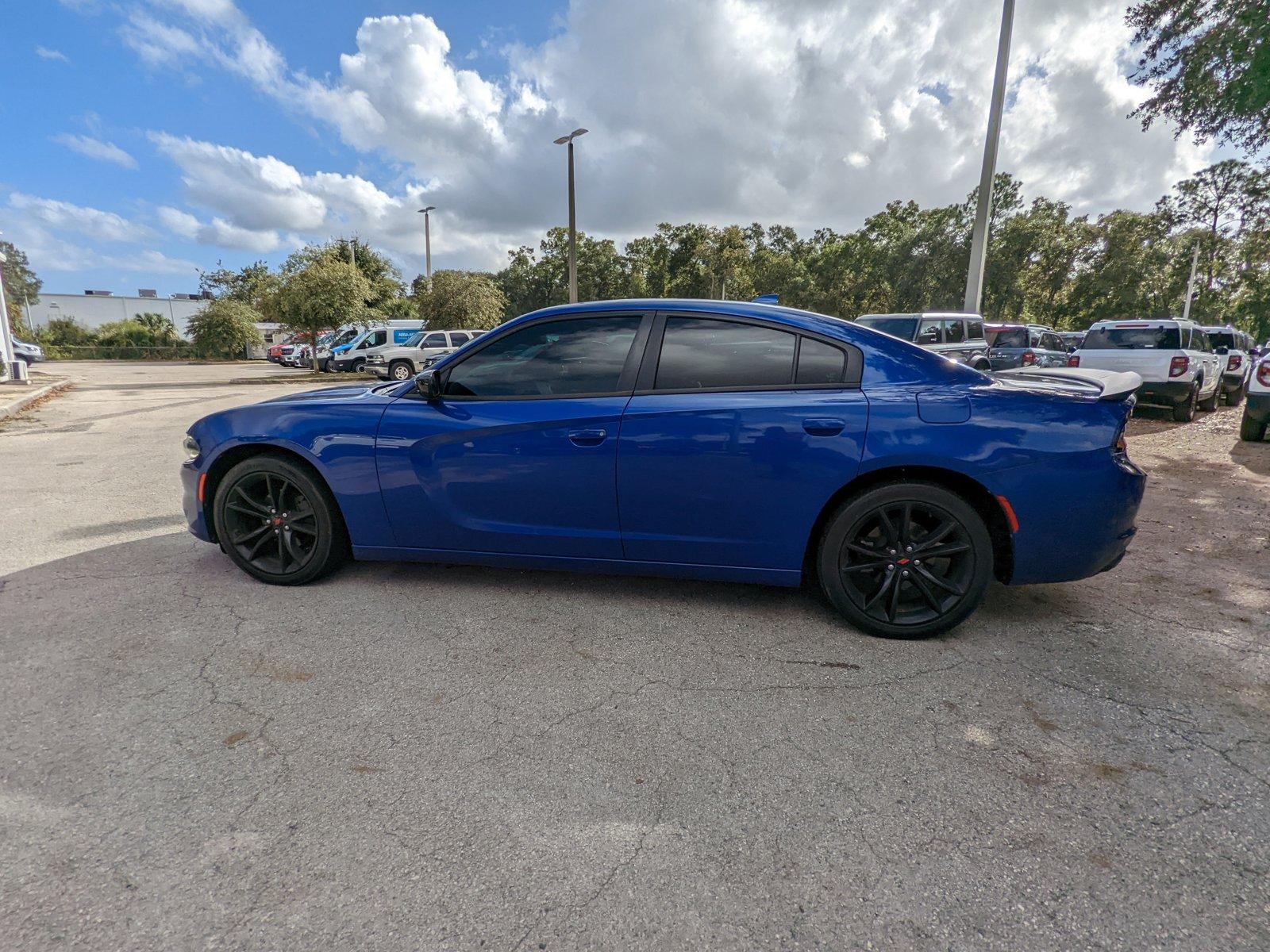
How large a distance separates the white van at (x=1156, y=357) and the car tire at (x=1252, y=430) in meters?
1.32

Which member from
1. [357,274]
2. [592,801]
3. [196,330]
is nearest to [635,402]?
[592,801]

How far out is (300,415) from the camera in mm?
3551

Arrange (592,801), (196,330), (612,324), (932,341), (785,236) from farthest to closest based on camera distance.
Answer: (785,236) < (196,330) < (932,341) < (612,324) < (592,801)

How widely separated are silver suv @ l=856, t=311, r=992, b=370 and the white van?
6.07ft

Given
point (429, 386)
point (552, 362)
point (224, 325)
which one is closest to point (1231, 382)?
point (552, 362)

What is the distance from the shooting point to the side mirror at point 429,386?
339cm

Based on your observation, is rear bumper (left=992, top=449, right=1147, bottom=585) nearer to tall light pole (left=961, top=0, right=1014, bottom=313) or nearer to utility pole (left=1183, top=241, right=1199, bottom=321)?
tall light pole (left=961, top=0, right=1014, bottom=313)

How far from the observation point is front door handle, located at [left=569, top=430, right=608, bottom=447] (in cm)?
312

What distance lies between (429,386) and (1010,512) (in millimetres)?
2879

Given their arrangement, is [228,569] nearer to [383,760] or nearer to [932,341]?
[383,760]

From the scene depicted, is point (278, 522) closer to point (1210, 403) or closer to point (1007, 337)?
point (1007, 337)

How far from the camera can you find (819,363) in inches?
121

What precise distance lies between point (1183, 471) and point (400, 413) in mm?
8049

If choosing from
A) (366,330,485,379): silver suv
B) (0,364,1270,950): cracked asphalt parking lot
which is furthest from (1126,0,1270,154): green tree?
(366,330,485,379): silver suv
